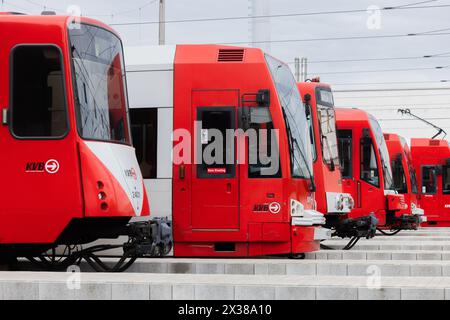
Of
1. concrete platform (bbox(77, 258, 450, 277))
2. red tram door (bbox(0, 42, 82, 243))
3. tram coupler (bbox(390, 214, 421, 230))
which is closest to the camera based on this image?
red tram door (bbox(0, 42, 82, 243))

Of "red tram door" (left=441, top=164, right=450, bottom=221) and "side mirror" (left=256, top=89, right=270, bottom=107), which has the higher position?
"side mirror" (left=256, top=89, right=270, bottom=107)

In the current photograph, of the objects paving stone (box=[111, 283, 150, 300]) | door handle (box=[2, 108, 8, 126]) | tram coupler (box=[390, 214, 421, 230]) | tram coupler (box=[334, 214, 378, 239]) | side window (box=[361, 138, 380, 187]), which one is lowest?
tram coupler (box=[390, 214, 421, 230])

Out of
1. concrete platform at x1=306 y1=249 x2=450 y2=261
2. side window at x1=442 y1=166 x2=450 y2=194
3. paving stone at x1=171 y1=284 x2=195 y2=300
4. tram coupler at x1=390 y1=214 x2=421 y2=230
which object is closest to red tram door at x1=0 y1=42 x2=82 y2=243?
paving stone at x1=171 y1=284 x2=195 y2=300

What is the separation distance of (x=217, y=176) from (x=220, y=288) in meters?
5.95

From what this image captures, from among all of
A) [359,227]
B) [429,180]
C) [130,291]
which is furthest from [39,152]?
[429,180]

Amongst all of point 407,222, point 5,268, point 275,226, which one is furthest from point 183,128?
point 407,222

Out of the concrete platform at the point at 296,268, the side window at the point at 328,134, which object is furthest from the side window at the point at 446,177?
the concrete platform at the point at 296,268

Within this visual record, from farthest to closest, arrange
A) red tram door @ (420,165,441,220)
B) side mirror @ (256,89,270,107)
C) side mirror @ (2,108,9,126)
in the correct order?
1. red tram door @ (420,165,441,220)
2. side mirror @ (256,89,270,107)
3. side mirror @ (2,108,9,126)

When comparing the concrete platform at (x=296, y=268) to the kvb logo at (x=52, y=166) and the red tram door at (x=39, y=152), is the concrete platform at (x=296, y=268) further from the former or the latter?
the kvb logo at (x=52, y=166)

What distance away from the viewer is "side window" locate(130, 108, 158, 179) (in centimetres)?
1563

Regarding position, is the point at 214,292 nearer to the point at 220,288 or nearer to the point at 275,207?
the point at 220,288

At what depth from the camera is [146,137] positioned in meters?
15.7

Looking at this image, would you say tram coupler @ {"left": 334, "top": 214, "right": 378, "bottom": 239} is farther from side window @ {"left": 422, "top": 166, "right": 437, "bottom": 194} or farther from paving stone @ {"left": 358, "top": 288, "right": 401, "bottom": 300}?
side window @ {"left": 422, "top": 166, "right": 437, "bottom": 194}

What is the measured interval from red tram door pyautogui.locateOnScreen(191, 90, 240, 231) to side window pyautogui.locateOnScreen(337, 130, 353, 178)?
29.2 feet
